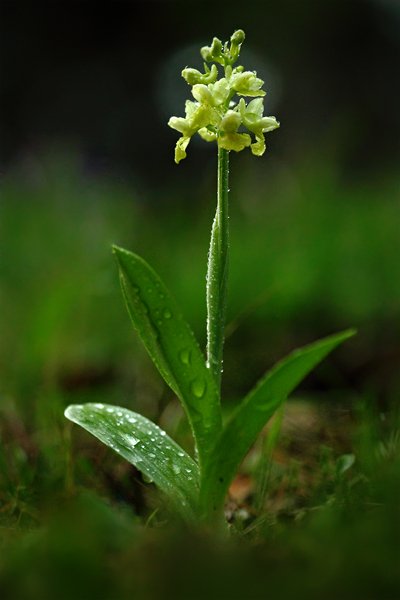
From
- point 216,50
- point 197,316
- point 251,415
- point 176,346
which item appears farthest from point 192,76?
point 197,316

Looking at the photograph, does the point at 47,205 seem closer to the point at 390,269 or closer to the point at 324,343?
the point at 390,269

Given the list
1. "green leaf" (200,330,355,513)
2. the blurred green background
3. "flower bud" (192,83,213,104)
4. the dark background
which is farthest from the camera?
the dark background

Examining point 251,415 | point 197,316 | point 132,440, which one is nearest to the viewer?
point 251,415

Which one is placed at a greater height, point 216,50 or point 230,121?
point 216,50

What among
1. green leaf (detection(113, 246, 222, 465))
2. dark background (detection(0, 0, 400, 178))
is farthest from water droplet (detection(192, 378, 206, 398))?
dark background (detection(0, 0, 400, 178))

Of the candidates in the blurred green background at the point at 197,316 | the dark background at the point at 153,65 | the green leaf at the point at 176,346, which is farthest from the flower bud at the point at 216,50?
the dark background at the point at 153,65

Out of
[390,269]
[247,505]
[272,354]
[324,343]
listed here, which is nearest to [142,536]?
[324,343]

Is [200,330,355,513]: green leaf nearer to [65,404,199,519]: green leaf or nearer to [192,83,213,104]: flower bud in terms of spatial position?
[65,404,199,519]: green leaf

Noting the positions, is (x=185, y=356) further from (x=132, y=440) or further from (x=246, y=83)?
(x=246, y=83)
